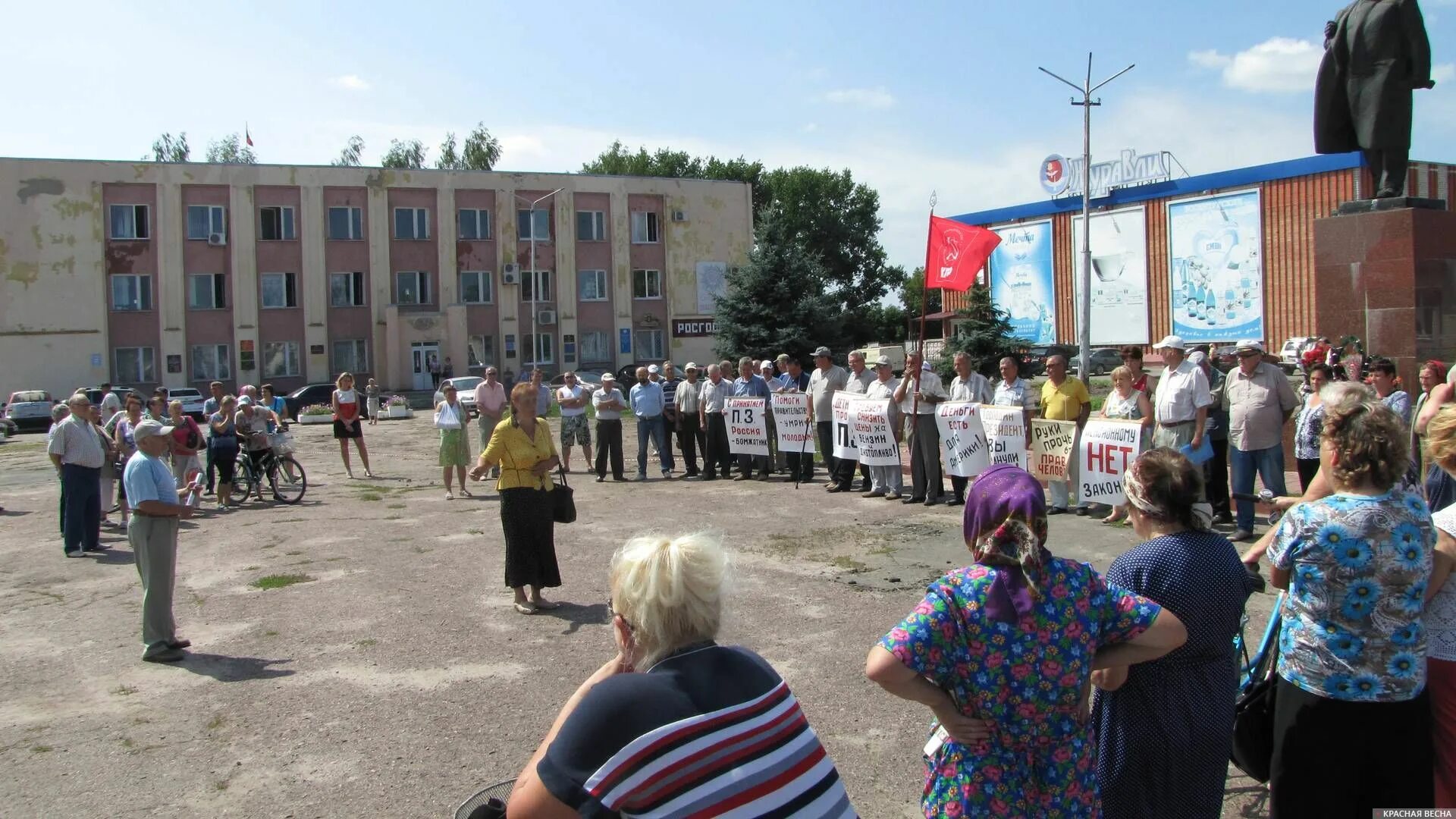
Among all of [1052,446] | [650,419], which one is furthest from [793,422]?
[1052,446]

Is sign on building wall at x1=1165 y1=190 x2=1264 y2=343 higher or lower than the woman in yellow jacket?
higher

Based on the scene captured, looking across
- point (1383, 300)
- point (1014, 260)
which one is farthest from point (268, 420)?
point (1014, 260)

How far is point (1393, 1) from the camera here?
12.0 metres

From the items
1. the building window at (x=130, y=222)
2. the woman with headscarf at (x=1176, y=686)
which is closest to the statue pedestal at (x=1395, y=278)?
the woman with headscarf at (x=1176, y=686)

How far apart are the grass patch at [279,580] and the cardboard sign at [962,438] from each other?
7.28 metres

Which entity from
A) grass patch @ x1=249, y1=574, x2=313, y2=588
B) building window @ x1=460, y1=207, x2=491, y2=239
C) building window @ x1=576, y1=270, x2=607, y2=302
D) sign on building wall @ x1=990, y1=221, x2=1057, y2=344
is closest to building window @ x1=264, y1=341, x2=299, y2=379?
building window @ x1=460, y1=207, x2=491, y2=239

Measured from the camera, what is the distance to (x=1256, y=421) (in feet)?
32.3

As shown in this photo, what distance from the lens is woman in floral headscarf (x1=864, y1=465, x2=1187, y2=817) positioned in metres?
2.88

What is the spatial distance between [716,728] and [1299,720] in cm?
218

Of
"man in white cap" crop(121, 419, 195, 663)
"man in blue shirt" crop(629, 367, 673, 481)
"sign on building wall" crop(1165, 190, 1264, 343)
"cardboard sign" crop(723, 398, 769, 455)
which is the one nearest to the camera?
"man in white cap" crop(121, 419, 195, 663)

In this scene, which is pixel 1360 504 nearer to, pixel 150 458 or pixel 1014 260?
pixel 150 458

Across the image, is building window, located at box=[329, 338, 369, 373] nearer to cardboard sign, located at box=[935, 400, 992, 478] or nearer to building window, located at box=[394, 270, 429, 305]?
building window, located at box=[394, 270, 429, 305]

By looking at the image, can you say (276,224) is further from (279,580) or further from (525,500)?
(525,500)

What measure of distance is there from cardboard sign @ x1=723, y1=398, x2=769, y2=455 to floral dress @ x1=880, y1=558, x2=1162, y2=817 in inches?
528
